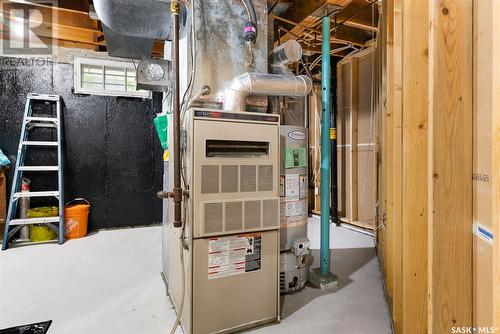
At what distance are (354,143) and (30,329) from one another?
159 inches

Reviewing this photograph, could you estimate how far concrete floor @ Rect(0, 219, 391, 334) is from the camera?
1.72m

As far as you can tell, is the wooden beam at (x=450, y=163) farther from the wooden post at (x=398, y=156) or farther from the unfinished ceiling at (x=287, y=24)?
the unfinished ceiling at (x=287, y=24)

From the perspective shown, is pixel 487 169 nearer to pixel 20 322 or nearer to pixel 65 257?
pixel 20 322

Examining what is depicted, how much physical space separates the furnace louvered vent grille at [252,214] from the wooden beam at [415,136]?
30.3 inches

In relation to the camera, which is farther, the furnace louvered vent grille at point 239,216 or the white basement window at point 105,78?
the white basement window at point 105,78

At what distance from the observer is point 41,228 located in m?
3.37

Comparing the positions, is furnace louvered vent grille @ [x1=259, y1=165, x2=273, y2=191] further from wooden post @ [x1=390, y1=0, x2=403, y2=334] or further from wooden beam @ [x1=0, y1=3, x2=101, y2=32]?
wooden beam @ [x1=0, y1=3, x2=101, y2=32]

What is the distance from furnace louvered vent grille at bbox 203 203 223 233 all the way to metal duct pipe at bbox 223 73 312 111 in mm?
614

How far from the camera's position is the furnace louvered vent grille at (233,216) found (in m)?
1.57

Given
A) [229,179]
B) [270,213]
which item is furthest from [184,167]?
[270,213]

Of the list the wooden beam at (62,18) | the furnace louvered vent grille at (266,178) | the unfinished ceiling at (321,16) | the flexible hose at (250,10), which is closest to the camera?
the furnace louvered vent grille at (266,178)

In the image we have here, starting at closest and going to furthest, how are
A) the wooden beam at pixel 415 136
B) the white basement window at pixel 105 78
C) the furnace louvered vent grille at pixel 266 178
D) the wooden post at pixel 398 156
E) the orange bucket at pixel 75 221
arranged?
the wooden beam at pixel 415 136, the wooden post at pixel 398 156, the furnace louvered vent grille at pixel 266 178, the orange bucket at pixel 75 221, the white basement window at pixel 105 78

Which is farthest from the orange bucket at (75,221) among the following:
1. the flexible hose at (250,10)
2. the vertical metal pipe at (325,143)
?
the flexible hose at (250,10)

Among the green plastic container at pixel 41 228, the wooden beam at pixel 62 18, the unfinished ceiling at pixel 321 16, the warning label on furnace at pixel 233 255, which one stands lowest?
the green plastic container at pixel 41 228
